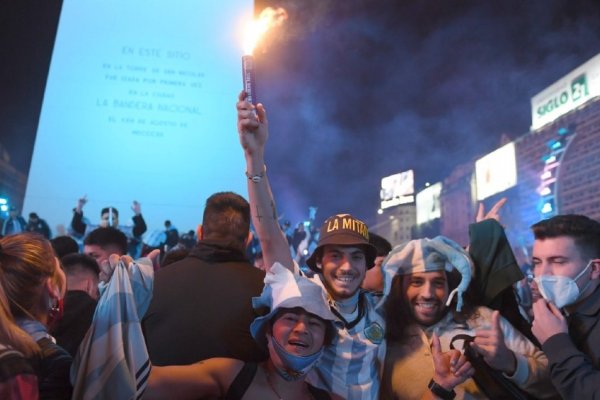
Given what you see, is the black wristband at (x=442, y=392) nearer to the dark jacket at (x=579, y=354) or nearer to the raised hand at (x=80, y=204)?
the dark jacket at (x=579, y=354)

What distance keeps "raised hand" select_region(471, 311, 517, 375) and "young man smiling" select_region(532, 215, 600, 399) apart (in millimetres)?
126

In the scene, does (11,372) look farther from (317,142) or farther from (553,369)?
(317,142)

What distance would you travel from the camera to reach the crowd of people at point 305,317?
4.33ft

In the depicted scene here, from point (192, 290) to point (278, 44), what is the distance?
10.7 meters

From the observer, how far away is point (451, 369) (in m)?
1.72

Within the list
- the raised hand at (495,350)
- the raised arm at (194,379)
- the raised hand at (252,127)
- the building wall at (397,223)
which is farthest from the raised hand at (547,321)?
the building wall at (397,223)

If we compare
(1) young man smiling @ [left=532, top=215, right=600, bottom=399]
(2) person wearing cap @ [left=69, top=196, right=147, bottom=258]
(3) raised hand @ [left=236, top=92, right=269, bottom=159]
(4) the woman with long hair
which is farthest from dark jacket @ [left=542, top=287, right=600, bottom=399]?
(2) person wearing cap @ [left=69, top=196, right=147, bottom=258]

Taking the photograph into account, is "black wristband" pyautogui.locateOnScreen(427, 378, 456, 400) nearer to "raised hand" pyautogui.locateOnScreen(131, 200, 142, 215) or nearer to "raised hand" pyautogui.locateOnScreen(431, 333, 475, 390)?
"raised hand" pyautogui.locateOnScreen(431, 333, 475, 390)

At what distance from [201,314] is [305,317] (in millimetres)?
383

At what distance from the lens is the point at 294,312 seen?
172 cm

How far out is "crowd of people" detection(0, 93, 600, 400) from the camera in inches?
51.9

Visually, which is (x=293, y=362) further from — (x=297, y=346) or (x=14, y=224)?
(x=14, y=224)

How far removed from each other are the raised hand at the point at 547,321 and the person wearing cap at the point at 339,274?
0.57m

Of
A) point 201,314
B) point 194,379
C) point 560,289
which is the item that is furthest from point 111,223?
point 560,289
